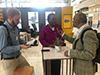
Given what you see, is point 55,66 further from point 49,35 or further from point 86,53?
point 86,53

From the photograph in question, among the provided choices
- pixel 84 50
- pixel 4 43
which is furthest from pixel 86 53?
pixel 4 43

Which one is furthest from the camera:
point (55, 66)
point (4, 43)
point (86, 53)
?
point (55, 66)

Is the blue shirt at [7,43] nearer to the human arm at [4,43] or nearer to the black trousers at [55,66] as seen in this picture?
the human arm at [4,43]

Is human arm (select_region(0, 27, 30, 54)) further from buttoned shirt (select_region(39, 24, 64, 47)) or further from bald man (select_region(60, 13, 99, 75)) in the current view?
bald man (select_region(60, 13, 99, 75))

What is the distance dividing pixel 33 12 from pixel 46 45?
6713 mm

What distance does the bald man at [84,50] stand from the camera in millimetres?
1005

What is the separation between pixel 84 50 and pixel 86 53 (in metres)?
0.05

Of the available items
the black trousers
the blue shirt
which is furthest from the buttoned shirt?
the blue shirt

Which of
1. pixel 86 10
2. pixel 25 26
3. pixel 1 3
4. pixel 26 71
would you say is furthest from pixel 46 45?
pixel 86 10

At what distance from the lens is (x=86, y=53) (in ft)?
3.38

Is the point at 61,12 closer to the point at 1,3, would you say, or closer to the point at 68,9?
the point at 68,9

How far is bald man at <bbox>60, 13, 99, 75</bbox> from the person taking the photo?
100 centimetres

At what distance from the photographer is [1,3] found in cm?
963

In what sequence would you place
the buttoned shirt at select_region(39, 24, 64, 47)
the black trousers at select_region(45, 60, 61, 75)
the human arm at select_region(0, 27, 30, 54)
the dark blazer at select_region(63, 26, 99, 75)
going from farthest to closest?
the buttoned shirt at select_region(39, 24, 64, 47)
the black trousers at select_region(45, 60, 61, 75)
the human arm at select_region(0, 27, 30, 54)
the dark blazer at select_region(63, 26, 99, 75)
